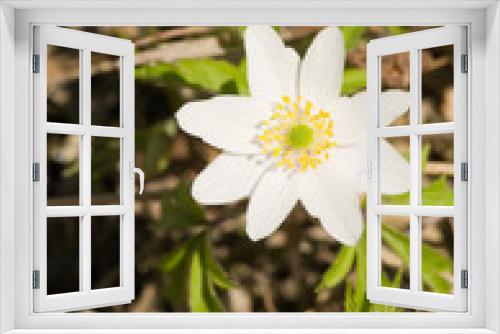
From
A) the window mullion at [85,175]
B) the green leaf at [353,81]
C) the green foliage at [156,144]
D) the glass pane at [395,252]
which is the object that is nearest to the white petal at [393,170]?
the glass pane at [395,252]

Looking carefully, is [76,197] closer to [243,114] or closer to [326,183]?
[243,114]

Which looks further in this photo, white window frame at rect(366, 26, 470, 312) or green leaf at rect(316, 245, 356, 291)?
green leaf at rect(316, 245, 356, 291)

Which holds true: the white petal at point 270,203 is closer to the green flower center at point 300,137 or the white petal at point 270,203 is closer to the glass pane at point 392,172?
the green flower center at point 300,137

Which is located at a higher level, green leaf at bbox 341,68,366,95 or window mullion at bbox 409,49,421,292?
green leaf at bbox 341,68,366,95

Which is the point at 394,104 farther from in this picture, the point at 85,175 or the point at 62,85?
the point at 62,85

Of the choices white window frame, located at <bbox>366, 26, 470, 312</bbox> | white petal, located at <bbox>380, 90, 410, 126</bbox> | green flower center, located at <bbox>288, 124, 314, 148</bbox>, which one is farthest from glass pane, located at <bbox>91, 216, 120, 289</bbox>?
white petal, located at <bbox>380, 90, 410, 126</bbox>

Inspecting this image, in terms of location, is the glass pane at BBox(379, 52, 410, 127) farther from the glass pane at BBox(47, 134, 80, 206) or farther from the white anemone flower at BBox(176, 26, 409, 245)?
the glass pane at BBox(47, 134, 80, 206)

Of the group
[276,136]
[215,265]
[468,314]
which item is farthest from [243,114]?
[468,314]
